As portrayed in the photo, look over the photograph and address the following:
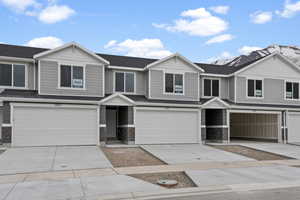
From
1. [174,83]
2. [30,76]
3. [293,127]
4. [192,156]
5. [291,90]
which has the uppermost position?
[30,76]

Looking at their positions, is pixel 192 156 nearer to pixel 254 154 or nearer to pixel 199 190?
pixel 254 154

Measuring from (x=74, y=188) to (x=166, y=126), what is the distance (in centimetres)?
1272

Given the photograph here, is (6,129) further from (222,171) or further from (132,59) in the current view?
(222,171)

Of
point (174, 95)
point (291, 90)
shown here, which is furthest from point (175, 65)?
point (291, 90)

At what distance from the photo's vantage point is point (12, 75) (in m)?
19.4

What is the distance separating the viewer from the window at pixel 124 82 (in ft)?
72.1

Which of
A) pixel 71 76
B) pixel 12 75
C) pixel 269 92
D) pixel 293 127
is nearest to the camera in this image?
pixel 12 75

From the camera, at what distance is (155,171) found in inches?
458

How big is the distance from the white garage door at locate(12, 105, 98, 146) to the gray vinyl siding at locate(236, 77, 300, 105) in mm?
11957

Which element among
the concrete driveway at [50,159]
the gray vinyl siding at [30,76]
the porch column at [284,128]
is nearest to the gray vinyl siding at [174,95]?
the concrete driveway at [50,159]

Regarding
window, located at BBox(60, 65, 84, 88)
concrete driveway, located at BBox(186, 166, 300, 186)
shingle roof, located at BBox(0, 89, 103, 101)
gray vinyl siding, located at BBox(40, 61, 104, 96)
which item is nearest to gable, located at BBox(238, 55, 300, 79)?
gray vinyl siding, located at BBox(40, 61, 104, 96)

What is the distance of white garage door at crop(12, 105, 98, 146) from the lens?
17.7 meters

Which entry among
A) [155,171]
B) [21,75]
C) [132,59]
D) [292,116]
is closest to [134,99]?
[132,59]

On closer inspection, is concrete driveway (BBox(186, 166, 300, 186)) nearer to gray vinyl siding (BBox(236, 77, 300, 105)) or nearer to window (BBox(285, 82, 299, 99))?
gray vinyl siding (BBox(236, 77, 300, 105))
